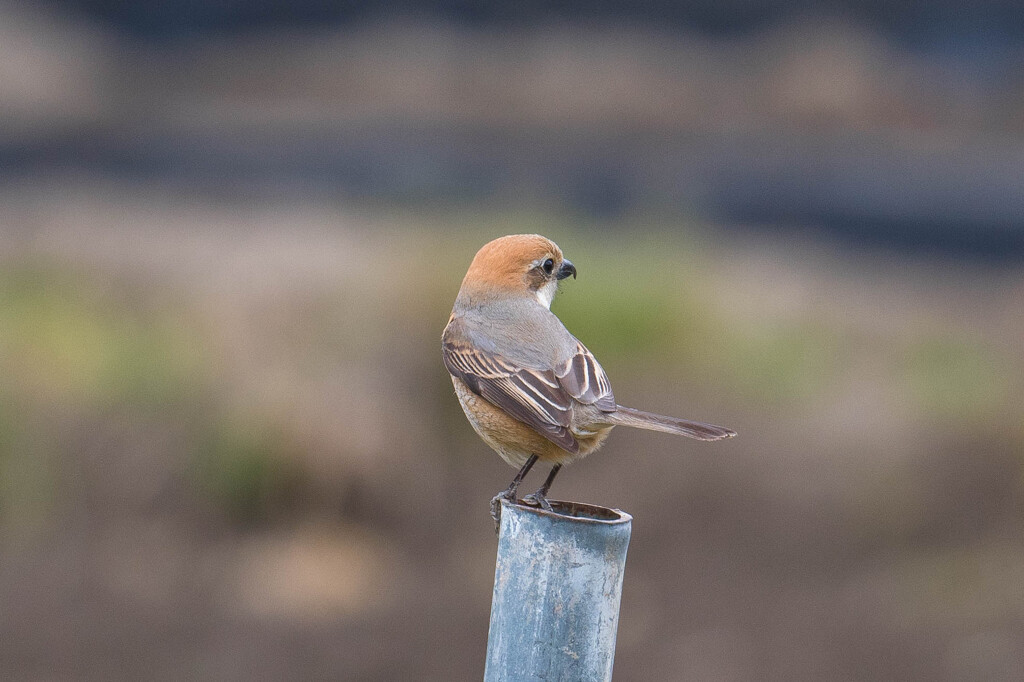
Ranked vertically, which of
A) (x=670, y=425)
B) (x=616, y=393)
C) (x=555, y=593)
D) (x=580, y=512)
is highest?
(x=616, y=393)

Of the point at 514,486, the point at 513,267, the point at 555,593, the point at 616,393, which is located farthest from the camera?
the point at 616,393

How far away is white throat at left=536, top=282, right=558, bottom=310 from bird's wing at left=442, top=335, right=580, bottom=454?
39cm

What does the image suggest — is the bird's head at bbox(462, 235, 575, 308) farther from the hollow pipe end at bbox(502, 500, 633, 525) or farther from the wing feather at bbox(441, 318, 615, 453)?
the hollow pipe end at bbox(502, 500, 633, 525)

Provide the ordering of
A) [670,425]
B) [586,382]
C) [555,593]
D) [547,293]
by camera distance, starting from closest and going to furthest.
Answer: [555,593] → [670,425] → [586,382] → [547,293]

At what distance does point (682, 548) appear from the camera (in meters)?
6.50

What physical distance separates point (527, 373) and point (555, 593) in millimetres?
1063

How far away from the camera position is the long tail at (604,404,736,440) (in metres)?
3.04

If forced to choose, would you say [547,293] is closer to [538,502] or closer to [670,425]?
[670,425]

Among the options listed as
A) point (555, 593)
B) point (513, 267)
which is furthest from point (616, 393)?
point (555, 593)

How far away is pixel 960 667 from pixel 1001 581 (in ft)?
2.06

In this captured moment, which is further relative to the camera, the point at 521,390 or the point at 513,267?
the point at 513,267

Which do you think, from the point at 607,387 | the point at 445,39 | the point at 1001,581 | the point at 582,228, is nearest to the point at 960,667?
the point at 1001,581

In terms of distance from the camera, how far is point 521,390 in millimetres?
3391

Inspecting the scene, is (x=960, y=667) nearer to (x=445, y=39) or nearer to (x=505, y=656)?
(x=505, y=656)
